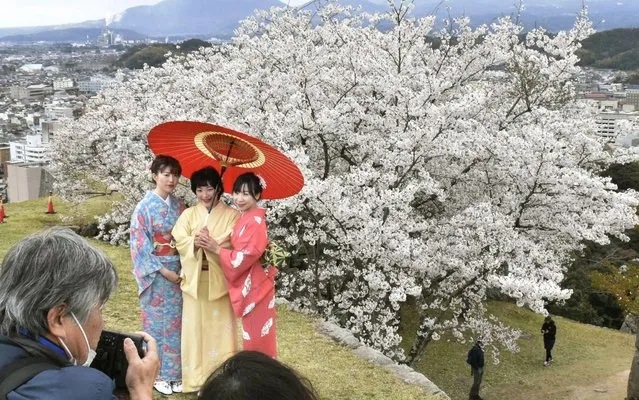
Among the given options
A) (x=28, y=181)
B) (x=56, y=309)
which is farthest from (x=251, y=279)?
(x=28, y=181)

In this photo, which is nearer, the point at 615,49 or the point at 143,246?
the point at 143,246

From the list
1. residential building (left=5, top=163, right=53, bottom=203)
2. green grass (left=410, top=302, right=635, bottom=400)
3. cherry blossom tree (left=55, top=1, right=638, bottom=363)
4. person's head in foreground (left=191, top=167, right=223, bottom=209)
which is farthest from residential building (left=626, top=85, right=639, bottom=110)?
person's head in foreground (left=191, top=167, right=223, bottom=209)

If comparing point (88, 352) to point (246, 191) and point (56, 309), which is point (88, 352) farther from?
point (246, 191)

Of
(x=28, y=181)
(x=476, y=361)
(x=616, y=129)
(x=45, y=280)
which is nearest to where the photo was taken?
(x=45, y=280)

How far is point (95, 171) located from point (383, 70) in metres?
10.5

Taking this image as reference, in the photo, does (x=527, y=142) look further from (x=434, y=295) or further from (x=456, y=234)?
(x=434, y=295)

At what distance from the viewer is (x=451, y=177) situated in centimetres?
1088

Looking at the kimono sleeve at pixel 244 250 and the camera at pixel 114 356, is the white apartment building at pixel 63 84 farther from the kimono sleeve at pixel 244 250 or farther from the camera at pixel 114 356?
the camera at pixel 114 356

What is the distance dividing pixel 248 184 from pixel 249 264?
0.60 metres

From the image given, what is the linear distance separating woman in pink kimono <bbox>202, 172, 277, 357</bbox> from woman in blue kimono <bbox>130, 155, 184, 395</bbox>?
45 cm

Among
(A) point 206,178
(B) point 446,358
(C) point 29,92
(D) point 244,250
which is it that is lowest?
(C) point 29,92

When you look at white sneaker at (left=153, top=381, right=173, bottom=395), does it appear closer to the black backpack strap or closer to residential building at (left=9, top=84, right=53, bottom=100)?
the black backpack strap

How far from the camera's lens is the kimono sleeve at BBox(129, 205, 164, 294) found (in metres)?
4.42

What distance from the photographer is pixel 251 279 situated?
4.50m
